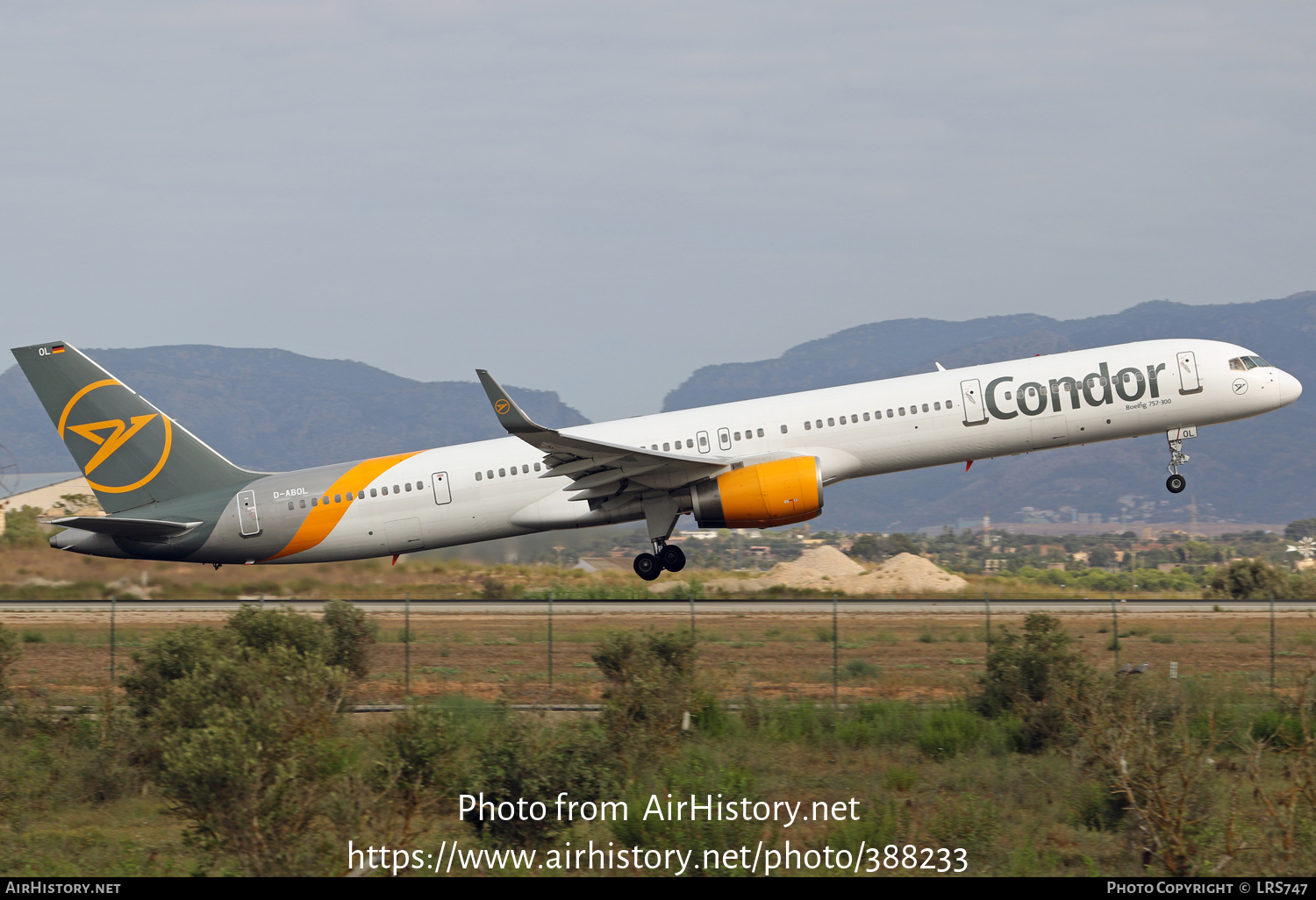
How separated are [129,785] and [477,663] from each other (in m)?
9.27

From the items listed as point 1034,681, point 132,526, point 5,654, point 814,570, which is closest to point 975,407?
point 1034,681

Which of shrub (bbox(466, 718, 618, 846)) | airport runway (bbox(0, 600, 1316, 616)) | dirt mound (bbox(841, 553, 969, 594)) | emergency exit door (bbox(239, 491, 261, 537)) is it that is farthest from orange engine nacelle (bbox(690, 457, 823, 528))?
dirt mound (bbox(841, 553, 969, 594))

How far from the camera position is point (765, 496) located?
84.1 feet

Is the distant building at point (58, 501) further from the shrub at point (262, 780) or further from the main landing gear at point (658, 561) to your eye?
the shrub at point (262, 780)

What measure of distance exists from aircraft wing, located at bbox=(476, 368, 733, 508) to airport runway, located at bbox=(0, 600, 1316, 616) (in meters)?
6.29

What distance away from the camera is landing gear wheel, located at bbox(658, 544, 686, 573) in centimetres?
2755

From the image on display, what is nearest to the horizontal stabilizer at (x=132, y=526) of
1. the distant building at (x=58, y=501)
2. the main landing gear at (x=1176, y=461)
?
the main landing gear at (x=1176, y=461)

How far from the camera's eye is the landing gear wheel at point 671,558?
90.4 ft

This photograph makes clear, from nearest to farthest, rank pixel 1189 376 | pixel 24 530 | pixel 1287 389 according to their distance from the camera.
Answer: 1. pixel 1189 376
2. pixel 1287 389
3. pixel 24 530

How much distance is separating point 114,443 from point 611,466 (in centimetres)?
1268

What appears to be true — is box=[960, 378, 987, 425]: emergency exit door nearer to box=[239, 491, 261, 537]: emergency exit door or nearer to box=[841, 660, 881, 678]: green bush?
box=[841, 660, 881, 678]: green bush

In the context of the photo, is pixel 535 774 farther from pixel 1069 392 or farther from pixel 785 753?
pixel 1069 392

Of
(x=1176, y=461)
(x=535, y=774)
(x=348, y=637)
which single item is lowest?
(x=535, y=774)
